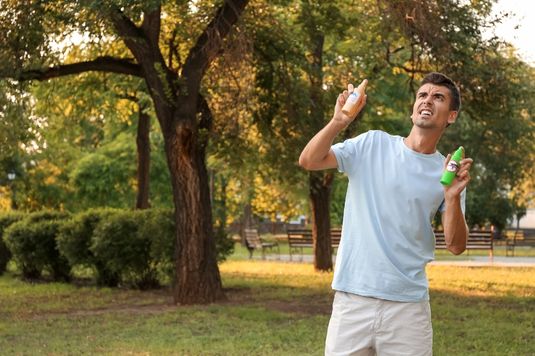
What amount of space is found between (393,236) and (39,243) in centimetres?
1761

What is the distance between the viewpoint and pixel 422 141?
4.39 m

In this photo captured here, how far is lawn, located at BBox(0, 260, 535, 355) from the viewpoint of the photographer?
10766 mm

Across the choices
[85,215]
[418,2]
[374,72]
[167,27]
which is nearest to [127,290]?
[85,215]

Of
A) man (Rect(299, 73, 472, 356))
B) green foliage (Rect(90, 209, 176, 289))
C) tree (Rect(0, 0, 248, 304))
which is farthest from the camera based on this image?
green foliage (Rect(90, 209, 176, 289))

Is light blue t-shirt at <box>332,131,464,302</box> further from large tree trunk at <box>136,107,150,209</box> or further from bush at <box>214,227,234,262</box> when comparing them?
large tree trunk at <box>136,107,150,209</box>

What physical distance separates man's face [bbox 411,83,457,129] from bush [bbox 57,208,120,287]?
15.1 meters

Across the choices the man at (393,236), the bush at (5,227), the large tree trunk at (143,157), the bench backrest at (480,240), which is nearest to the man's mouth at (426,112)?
the man at (393,236)

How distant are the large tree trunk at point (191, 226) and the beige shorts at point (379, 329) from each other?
37.7ft

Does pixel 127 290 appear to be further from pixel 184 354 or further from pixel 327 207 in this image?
pixel 184 354

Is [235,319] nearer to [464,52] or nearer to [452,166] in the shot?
[464,52]

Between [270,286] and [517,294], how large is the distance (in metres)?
4.86

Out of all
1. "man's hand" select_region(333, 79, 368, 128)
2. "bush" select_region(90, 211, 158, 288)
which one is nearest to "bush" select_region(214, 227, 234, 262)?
"bush" select_region(90, 211, 158, 288)

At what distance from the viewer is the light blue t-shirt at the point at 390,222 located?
4332 mm

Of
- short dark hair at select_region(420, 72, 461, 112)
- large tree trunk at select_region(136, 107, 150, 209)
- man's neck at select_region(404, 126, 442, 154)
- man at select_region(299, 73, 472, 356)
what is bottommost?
man at select_region(299, 73, 472, 356)
